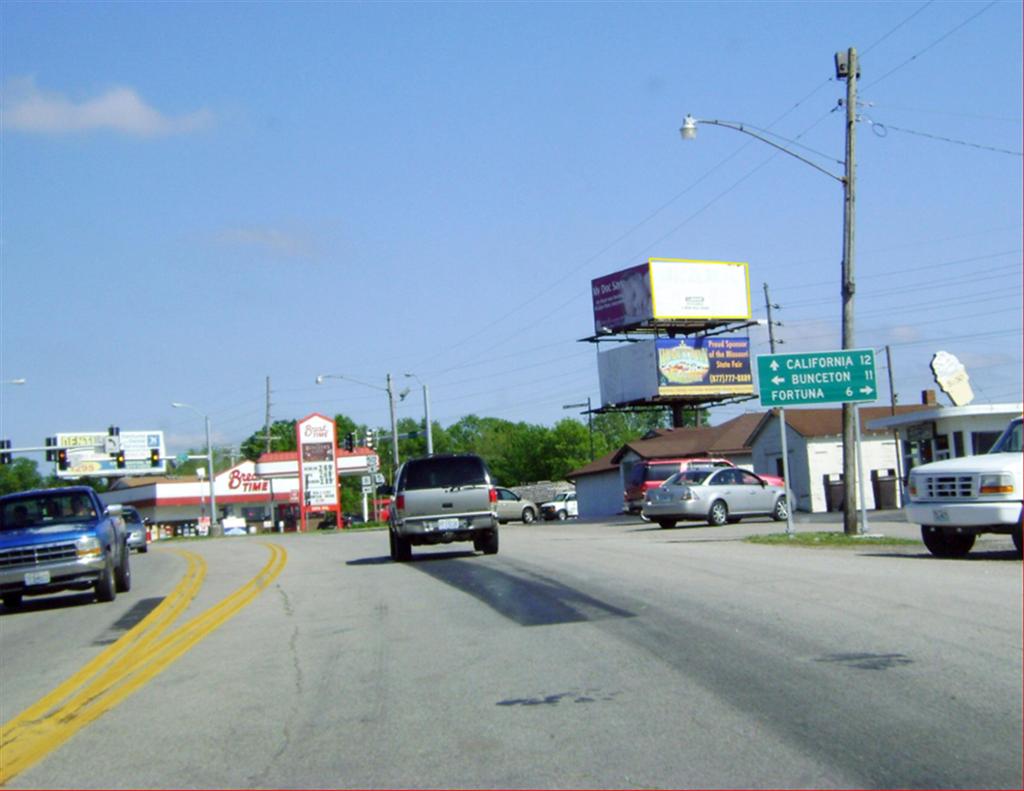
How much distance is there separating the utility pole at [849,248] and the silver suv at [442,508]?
7.35 m

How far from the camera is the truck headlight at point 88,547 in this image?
58.1 ft

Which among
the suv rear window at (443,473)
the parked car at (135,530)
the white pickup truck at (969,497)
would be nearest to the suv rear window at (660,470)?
the parked car at (135,530)

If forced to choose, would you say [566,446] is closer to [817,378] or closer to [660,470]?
[660,470]

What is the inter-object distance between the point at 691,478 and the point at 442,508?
1240 centimetres

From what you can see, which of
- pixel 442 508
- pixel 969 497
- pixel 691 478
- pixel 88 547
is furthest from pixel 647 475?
pixel 88 547

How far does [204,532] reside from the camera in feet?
285

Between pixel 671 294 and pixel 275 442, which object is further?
pixel 275 442

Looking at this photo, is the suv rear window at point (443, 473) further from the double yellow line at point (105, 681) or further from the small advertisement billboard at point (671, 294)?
the small advertisement billboard at point (671, 294)

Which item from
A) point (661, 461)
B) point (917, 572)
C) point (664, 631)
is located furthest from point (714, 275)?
point (664, 631)

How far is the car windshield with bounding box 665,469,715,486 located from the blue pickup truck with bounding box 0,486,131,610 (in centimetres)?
1715

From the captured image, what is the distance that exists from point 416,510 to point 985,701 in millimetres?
15684

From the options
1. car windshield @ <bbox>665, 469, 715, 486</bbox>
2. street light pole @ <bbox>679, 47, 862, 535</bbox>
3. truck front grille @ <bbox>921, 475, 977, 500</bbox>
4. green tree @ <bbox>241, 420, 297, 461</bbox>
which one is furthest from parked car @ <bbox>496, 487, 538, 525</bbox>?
green tree @ <bbox>241, 420, 297, 461</bbox>

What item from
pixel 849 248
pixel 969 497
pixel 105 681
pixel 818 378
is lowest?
pixel 105 681

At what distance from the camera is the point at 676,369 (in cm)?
6794
